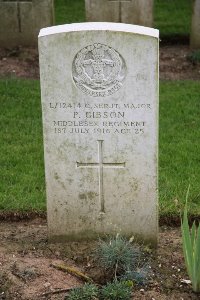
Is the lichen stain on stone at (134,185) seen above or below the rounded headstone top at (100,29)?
below

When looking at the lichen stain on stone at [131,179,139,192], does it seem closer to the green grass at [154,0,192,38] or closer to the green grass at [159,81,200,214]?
the green grass at [159,81,200,214]

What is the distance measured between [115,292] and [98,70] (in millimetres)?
1458

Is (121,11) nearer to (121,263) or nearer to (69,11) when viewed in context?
(69,11)

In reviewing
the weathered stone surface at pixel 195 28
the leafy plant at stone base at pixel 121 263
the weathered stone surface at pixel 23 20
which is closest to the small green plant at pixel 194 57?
the weathered stone surface at pixel 195 28

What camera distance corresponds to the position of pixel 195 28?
9.59m

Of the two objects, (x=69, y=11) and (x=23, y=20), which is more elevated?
(x=69, y=11)

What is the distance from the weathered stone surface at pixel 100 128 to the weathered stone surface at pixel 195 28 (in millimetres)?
5195

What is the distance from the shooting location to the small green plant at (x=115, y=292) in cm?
410

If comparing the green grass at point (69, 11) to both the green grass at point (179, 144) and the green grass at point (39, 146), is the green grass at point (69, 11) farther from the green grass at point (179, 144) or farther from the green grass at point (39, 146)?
the green grass at point (179, 144)

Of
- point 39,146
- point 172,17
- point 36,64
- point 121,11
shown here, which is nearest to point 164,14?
point 172,17

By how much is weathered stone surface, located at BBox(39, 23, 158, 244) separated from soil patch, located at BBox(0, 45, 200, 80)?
423 centimetres

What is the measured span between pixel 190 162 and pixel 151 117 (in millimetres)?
1804

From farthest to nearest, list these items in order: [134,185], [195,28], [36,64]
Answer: [195,28] < [36,64] < [134,185]

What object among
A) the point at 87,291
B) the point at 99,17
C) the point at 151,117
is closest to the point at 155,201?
the point at 151,117
